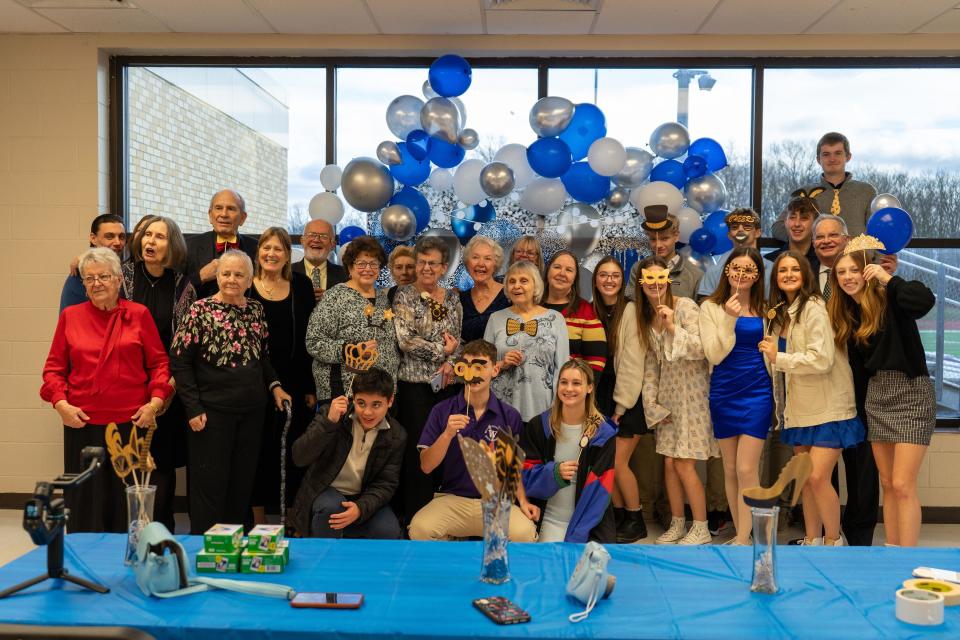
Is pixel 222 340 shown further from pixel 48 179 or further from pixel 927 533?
pixel 927 533

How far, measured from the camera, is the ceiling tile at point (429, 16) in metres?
4.53

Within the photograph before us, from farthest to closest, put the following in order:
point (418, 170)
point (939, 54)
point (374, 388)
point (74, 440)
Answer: point (939, 54), point (418, 170), point (74, 440), point (374, 388)

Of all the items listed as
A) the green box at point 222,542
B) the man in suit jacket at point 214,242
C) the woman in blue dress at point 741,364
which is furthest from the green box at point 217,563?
the woman in blue dress at point 741,364

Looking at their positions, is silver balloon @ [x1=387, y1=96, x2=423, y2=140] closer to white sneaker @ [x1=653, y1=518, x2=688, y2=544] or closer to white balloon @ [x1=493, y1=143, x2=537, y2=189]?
white balloon @ [x1=493, y1=143, x2=537, y2=189]

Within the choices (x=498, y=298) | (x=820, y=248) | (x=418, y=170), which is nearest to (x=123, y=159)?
(x=418, y=170)

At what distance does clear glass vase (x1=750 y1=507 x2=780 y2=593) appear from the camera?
2.06 meters

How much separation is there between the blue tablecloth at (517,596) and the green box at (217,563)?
3.8 inches

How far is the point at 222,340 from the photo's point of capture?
3674mm

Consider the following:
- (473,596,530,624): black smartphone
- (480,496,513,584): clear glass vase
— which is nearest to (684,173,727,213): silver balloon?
(480,496,513,584): clear glass vase

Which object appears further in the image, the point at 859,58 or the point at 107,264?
the point at 859,58

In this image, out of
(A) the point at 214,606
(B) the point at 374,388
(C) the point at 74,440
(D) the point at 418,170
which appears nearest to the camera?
(A) the point at 214,606

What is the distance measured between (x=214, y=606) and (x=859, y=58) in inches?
189

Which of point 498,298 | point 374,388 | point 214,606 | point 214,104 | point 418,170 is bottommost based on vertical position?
point 214,606

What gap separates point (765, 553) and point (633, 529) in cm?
234
